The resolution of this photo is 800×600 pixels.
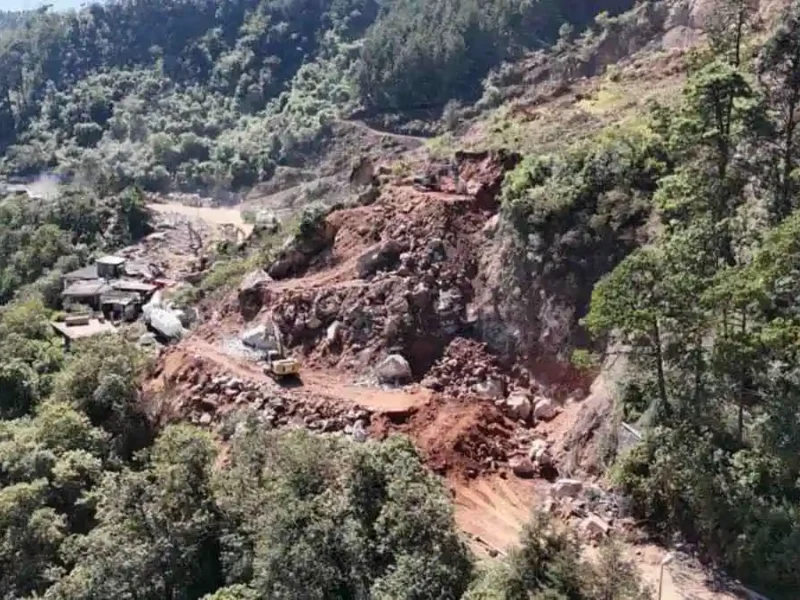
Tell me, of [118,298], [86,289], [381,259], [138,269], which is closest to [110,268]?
[138,269]

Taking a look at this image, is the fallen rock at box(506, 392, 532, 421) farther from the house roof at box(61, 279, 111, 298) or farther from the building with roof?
the house roof at box(61, 279, 111, 298)

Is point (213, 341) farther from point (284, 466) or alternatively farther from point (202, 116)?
point (202, 116)

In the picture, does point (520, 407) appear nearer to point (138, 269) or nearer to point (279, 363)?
point (279, 363)

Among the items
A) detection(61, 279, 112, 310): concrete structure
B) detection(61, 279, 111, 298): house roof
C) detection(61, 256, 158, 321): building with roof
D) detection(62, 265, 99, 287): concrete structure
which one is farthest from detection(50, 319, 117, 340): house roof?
detection(62, 265, 99, 287): concrete structure

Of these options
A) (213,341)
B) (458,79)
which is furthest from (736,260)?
(458,79)

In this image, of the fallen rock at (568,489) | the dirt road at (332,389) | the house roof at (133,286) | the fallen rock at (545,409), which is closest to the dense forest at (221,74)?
the house roof at (133,286)

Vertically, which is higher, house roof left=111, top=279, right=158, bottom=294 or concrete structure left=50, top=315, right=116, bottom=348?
house roof left=111, top=279, right=158, bottom=294

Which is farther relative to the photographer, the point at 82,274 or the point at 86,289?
the point at 82,274
